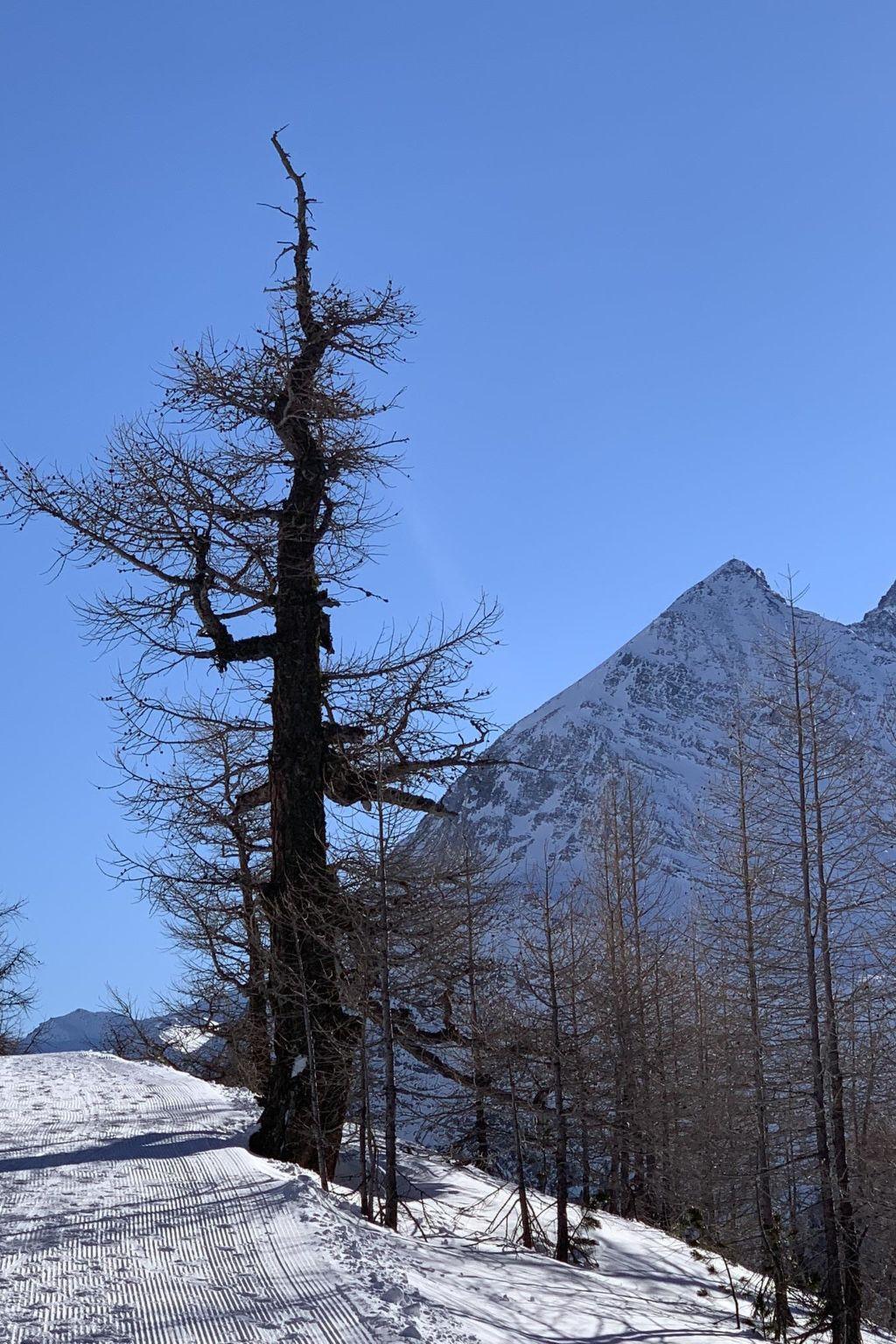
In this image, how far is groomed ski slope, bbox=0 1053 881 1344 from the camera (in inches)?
145

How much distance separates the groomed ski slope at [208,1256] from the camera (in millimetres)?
3674

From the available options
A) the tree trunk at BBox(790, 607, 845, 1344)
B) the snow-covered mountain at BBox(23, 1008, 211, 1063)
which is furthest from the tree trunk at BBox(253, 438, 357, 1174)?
the tree trunk at BBox(790, 607, 845, 1344)

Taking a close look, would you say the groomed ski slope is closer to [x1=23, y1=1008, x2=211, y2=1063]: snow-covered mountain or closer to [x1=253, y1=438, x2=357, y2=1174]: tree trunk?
[x1=253, y1=438, x2=357, y2=1174]: tree trunk

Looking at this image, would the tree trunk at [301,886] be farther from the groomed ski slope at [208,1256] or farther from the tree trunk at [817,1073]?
the tree trunk at [817,1073]

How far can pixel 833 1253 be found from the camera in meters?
13.7

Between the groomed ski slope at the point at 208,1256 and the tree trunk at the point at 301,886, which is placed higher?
the tree trunk at the point at 301,886

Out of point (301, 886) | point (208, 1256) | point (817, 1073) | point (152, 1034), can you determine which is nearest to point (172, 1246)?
point (208, 1256)

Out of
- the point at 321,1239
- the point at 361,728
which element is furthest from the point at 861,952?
the point at 321,1239

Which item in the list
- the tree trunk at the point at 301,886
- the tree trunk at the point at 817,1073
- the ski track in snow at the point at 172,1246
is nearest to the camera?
the ski track in snow at the point at 172,1246

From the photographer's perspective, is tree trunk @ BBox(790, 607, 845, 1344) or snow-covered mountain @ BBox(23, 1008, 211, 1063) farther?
snow-covered mountain @ BBox(23, 1008, 211, 1063)

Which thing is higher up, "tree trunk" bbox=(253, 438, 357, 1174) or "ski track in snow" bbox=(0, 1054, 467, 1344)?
"tree trunk" bbox=(253, 438, 357, 1174)

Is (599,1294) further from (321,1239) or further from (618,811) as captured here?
(618,811)

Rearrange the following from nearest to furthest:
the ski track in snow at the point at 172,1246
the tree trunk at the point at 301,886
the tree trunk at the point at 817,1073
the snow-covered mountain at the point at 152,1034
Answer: the ski track in snow at the point at 172,1246 < the tree trunk at the point at 301,886 < the tree trunk at the point at 817,1073 < the snow-covered mountain at the point at 152,1034

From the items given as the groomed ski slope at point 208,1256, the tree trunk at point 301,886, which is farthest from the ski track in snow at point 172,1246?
the tree trunk at point 301,886
